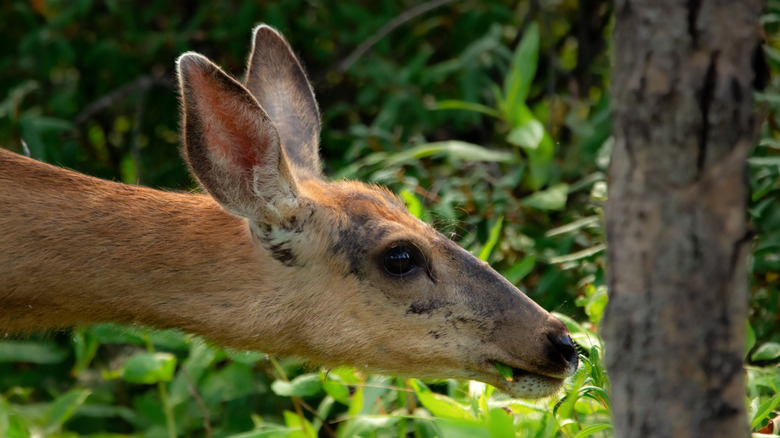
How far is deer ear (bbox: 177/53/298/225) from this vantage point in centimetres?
329

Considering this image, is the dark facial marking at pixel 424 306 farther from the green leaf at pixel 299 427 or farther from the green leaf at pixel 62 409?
the green leaf at pixel 62 409

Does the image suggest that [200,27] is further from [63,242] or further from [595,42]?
[63,242]

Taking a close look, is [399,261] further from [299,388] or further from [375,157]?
[375,157]

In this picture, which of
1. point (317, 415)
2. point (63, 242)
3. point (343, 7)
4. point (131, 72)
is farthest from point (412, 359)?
point (131, 72)

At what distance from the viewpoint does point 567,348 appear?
3.35 m

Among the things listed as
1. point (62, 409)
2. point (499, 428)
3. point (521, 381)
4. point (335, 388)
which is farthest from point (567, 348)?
point (62, 409)

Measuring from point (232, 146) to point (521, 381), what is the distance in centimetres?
142

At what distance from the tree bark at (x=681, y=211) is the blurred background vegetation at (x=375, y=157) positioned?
0.48 meters

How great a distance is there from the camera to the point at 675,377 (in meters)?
1.97

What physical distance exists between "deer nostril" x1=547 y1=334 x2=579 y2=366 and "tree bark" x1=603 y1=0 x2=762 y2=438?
1.29 m

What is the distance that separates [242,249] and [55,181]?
0.82 m

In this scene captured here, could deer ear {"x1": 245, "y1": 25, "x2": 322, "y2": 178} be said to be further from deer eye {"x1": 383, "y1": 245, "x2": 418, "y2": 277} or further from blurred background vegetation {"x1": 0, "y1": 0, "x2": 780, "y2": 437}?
deer eye {"x1": 383, "y1": 245, "x2": 418, "y2": 277}

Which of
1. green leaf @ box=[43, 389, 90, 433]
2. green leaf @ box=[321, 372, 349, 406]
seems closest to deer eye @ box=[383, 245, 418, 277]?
green leaf @ box=[321, 372, 349, 406]

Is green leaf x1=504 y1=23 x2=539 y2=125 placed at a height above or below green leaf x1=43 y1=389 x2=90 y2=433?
above
